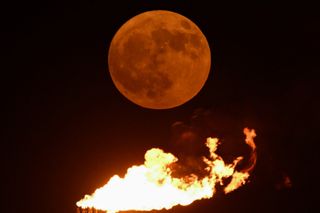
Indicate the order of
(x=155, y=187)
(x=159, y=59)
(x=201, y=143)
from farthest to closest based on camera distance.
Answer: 1. (x=201, y=143)
2. (x=155, y=187)
3. (x=159, y=59)

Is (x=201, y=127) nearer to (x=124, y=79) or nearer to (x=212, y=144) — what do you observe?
(x=212, y=144)

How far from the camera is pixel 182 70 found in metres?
18.4

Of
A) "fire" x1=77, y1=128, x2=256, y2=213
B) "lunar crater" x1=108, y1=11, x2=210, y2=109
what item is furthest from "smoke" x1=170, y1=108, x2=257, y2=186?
Answer: "lunar crater" x1=108, y1=11, x2=210, y2=109

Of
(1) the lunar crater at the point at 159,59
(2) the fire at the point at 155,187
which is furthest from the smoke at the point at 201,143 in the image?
(1) the lunar crater at the point at 159,59

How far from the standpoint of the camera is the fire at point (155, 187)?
63.9ft

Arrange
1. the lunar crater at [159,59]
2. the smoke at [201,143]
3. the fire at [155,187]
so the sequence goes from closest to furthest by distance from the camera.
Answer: the lunar crater at [159,59] < the fire at [155,187] < the smoke at [201,143]

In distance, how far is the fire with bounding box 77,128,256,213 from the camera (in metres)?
19.5

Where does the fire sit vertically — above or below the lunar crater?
below

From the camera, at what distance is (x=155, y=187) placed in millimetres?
20141

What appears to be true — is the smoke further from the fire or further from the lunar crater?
the lunar crater

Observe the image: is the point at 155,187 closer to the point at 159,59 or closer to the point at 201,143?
the point at 201,143

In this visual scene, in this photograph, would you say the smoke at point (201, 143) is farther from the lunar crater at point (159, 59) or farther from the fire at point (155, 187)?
the lunar crater at point (159, 59)

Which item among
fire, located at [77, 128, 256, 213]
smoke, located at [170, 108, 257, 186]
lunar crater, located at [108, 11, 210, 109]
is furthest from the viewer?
smoke, located at [170, 108, 257, 186]

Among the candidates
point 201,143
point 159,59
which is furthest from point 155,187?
point 159,59
